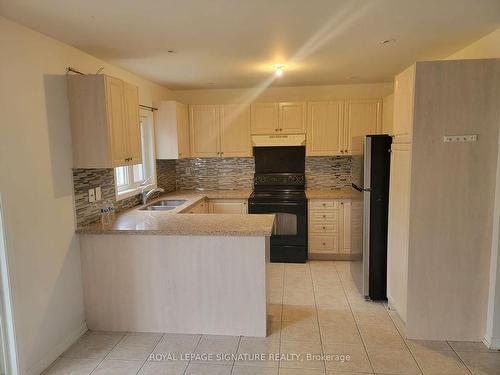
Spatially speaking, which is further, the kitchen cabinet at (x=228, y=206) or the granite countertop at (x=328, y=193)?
the kitchen cabinet at (x=228, y=206)

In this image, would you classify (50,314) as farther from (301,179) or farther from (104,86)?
(301,179)

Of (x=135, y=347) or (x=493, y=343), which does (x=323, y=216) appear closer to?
(x=493, y=343)

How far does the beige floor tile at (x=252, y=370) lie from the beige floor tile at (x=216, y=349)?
0.31 feet

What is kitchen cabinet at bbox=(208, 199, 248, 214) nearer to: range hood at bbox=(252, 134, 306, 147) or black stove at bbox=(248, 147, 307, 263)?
black stove at bbox=(248, 147, 307, 263)

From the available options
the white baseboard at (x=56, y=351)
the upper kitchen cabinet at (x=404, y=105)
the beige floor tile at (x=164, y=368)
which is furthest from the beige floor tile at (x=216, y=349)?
the upper kitchen cabinet at (x=404, y=105)

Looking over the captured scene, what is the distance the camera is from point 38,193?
7.83 ft

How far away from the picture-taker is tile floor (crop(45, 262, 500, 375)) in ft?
7.79

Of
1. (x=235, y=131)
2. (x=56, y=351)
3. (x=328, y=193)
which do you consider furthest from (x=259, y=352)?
(x=235, y=131)

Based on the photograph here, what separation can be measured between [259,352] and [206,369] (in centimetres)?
41

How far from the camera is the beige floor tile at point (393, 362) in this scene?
2.33m

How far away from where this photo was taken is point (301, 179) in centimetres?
505

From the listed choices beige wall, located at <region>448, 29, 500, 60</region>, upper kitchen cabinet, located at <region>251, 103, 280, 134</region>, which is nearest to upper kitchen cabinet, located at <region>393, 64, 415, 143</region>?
beige wall, located at <region>448, 29, 500, 60</region>

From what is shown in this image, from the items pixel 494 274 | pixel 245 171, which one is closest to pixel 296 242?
pixel 245 171

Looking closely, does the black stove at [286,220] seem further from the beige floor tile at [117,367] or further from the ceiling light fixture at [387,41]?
the beige floor tile at [117,367]
